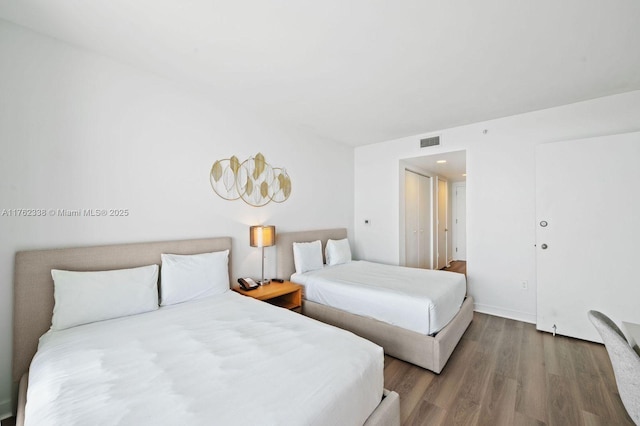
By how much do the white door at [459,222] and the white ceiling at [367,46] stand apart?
13.6ft

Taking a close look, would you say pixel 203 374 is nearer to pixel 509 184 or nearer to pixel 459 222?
pixel 509 184

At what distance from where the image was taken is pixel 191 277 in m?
2.26

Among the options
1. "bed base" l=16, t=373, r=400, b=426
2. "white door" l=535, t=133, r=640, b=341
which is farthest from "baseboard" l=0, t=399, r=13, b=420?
"white door" l=535, t=133, r=640, b=341

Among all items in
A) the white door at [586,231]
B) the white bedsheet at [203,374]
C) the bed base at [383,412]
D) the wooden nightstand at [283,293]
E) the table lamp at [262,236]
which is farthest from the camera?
the table lamp at [262,236]

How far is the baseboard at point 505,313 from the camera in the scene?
10.5 ft

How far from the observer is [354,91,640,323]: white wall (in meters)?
2.84

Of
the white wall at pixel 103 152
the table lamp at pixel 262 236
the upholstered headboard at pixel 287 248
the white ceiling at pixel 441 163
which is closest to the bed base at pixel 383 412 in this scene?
the white wall at pixel 103 152

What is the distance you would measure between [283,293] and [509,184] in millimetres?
3183

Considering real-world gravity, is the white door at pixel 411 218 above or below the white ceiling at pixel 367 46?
below

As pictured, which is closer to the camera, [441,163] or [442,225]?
[441,163]

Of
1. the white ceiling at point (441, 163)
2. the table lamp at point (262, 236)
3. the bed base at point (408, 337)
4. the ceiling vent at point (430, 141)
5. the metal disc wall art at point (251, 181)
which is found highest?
the ceiling vent at point (430, 141)

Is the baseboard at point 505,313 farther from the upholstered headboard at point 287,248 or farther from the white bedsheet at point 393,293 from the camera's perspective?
the upholstered headboard at point 287,248

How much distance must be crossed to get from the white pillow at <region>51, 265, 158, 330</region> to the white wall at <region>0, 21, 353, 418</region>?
33cm

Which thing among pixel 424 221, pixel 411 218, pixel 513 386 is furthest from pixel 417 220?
pixel 513 386
